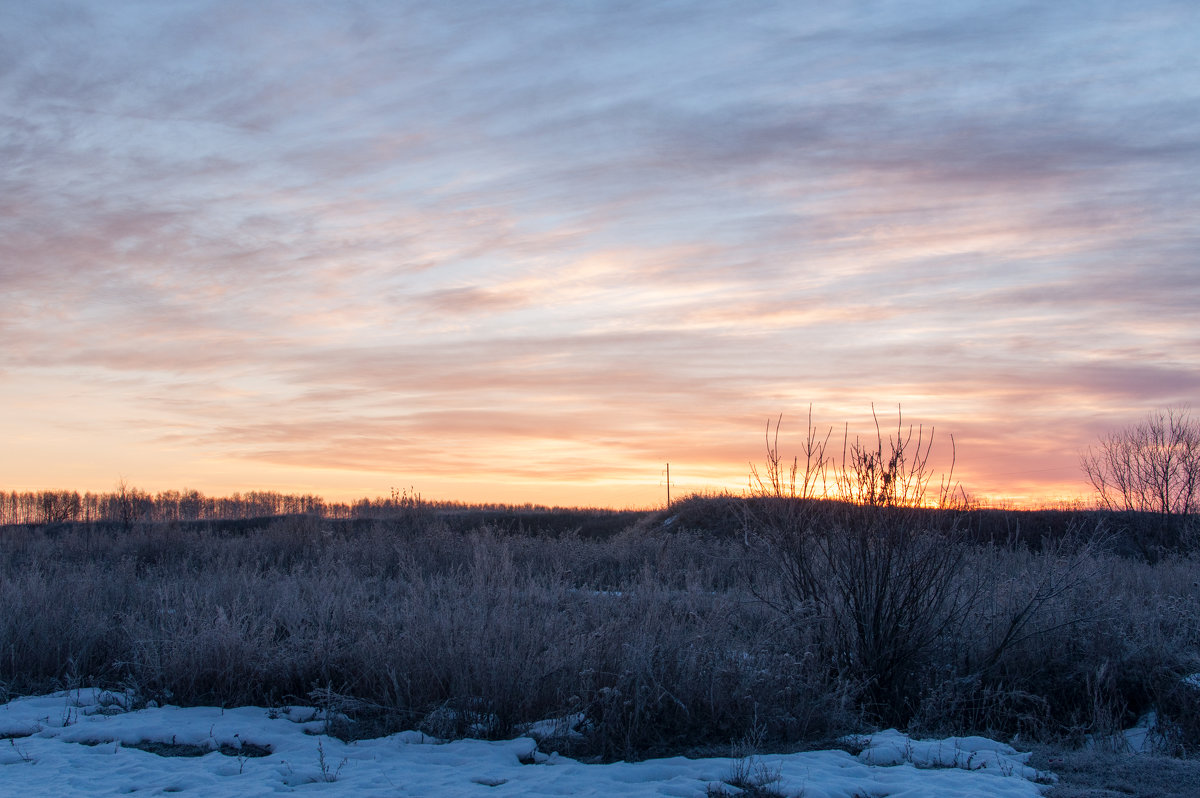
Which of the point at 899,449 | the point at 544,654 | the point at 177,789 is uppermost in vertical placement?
the point at 899,449

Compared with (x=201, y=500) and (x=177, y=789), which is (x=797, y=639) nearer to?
(x=177, y=789)

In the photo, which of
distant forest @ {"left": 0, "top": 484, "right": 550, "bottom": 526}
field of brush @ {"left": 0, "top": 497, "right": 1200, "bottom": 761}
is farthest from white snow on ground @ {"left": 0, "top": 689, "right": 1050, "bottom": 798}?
distant forest @ {"left": 0, "top": 484, "right": 550, "bottom": 526}

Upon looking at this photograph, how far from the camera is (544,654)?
7.80 meters

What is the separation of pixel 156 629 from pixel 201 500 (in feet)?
252

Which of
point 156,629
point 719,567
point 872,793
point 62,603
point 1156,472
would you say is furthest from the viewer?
point 1156,472

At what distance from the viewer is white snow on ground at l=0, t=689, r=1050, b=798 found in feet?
18.5

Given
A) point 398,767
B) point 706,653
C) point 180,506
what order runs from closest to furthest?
point 398,767
point 706,653
point 180,506

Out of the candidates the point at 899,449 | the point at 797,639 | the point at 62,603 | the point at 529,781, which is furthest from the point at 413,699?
the point at 62,603

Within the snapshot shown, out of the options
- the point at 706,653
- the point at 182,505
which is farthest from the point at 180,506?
the point at 706,653

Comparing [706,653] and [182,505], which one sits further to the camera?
[182,505]

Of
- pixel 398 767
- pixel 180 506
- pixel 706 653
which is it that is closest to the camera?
pixel 398 767

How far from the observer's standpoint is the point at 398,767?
245 inches

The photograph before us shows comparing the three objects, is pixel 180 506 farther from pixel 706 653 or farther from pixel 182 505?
pixel 706 653

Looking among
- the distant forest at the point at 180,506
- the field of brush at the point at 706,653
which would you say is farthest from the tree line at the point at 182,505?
the field of brush at the point at 706,653
